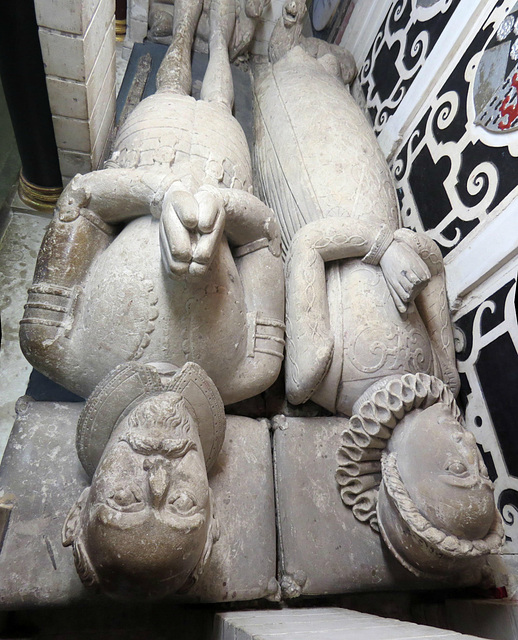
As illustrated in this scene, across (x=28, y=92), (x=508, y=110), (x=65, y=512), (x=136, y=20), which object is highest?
(x=508, y=110)

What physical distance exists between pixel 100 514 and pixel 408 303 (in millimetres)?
1125

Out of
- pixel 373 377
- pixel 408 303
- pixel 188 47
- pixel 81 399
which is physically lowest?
pixel 81 399

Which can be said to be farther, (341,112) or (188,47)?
(188,47)

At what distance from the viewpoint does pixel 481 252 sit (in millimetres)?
1730

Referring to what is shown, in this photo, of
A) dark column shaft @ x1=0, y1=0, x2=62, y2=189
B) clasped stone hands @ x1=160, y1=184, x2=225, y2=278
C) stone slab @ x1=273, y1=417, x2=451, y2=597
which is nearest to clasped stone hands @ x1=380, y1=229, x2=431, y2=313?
stone slab @ x1=273, y1=417, x2=451, y2=597

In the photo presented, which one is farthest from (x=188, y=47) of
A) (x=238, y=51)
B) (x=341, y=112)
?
(x=341, y=112)

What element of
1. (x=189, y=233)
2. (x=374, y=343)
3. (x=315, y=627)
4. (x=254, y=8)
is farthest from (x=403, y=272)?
(x=254, y=8)

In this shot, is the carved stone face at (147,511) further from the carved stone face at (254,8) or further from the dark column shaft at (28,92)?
the carved stone face at (254,8)

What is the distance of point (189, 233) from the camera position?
1.13 m

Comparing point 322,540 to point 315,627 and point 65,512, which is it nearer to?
point 315,627

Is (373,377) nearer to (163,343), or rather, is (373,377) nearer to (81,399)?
(163,343)

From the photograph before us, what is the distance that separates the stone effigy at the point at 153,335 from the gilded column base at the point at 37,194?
741 mm

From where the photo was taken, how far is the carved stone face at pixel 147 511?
87 cm

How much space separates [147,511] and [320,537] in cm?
67
